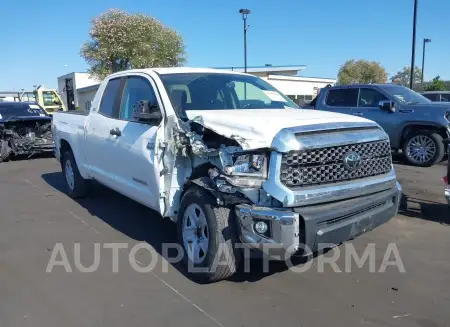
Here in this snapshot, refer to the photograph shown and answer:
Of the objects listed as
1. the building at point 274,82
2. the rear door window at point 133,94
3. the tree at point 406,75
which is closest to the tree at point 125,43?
the building at point 274,82

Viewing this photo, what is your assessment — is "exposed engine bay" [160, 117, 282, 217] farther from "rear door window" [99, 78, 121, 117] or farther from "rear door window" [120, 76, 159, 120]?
"rear door window" [99, 78, 121, 117]

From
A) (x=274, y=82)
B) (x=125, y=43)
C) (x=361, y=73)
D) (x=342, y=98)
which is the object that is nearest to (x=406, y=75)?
(x=361, y=73)

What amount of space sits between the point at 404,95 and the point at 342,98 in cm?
146

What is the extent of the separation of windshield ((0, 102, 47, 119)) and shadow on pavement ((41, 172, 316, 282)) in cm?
608

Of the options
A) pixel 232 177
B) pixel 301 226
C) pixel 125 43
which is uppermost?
pixel 125 43

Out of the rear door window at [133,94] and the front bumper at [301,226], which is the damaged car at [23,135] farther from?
the front bumper at [301,226]

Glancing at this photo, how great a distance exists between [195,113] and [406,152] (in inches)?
287

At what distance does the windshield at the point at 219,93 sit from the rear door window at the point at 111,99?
985 mm

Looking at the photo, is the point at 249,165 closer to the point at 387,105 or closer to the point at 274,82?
the point at 387,105

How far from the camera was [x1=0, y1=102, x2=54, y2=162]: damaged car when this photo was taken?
1209 cm

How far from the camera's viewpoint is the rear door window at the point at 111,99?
546 centimetres

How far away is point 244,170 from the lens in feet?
11.7

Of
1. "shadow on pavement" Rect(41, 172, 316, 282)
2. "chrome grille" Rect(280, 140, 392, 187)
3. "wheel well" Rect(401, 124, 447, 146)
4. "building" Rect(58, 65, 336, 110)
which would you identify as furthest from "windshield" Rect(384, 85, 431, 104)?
"building" Rect(58, 65, 336, 110)

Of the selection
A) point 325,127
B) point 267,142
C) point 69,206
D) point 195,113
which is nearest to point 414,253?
point 325,127
